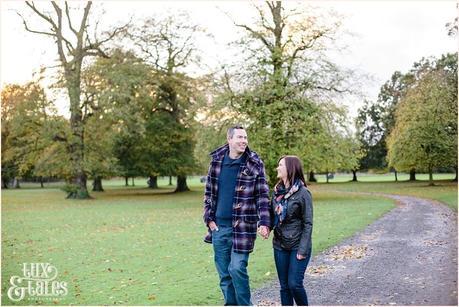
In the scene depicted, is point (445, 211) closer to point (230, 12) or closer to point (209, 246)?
point (209, 246)

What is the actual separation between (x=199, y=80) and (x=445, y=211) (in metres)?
22.8

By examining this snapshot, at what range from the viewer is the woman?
5.24m

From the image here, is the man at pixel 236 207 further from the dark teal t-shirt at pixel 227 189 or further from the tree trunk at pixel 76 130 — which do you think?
the tree trunk at pixel 76 130

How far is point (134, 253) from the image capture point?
38.1ft

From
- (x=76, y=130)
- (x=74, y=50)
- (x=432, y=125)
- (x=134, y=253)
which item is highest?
(x=74, y=50)

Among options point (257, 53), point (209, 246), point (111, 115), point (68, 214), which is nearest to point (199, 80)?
point (111, 115)

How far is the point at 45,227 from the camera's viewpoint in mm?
17594

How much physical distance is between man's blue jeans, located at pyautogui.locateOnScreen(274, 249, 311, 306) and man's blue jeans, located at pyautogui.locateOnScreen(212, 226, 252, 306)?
381 mm

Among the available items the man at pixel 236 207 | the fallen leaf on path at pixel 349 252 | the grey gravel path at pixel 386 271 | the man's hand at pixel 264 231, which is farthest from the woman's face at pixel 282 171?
the fallen leaf on path at pixel 349 252

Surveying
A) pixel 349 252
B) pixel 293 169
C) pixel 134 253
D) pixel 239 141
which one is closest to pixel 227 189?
pixel 239 141

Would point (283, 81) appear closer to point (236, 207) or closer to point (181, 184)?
point (181, 184)

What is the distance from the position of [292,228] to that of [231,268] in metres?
0.80

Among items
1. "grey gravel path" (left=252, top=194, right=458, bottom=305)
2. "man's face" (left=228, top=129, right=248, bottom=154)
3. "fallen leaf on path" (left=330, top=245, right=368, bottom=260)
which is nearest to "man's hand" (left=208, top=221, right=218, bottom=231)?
"man's face" (left=228, top=129, right=248, bottom=154)

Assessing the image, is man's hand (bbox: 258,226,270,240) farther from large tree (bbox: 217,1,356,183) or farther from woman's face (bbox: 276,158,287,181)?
large tree (bbox: 217,1,356,183)
